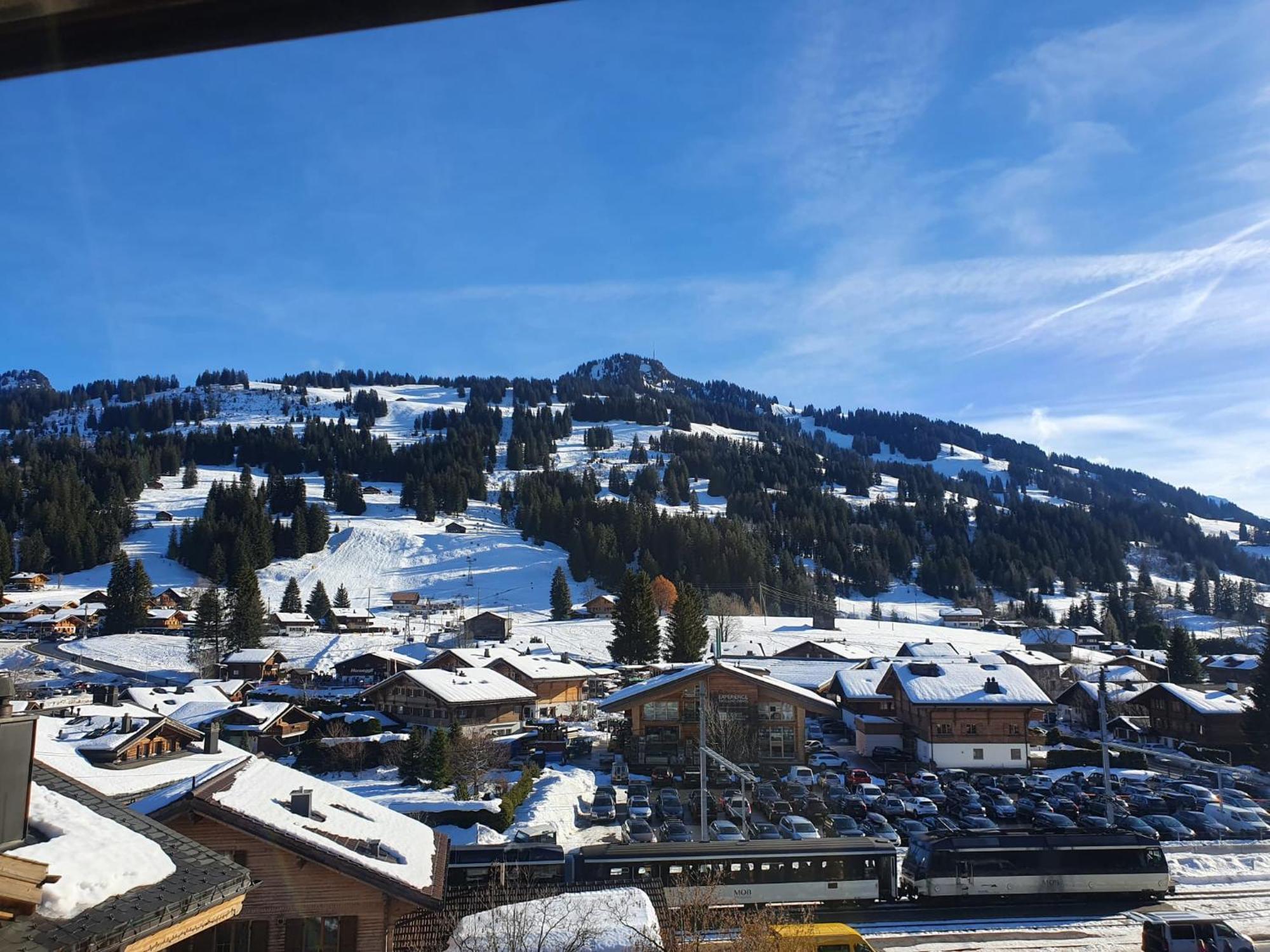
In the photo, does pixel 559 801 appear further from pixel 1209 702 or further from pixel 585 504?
pixel 585 504

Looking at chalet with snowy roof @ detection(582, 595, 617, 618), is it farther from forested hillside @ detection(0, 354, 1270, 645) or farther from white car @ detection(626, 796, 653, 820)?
white car @ detection(626, 796, 653, 820)

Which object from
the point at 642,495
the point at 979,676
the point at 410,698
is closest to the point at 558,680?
the point at 410,698

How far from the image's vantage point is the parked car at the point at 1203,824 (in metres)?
26.8

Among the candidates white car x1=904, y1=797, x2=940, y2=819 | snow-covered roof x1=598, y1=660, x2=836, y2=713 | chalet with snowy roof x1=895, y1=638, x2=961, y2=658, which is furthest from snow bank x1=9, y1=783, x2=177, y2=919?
chalet with snowy roof x1=895, y1=638, x2=961, y2=658

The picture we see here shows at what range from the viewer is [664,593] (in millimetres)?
89625

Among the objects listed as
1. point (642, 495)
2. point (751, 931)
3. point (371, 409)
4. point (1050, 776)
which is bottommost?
point (1050, 776)

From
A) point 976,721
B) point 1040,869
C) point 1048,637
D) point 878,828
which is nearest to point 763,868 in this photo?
point 1040,869

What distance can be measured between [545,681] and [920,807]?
24.8m

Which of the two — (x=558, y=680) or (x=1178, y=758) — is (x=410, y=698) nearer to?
(x=558, y=680)

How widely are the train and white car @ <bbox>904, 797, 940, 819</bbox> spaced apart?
8482 millimetres

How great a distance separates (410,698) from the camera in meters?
42.3

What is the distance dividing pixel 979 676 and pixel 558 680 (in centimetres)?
2380

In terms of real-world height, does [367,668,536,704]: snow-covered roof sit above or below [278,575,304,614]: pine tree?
below

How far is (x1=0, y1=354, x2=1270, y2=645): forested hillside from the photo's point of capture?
10162 centimetres
